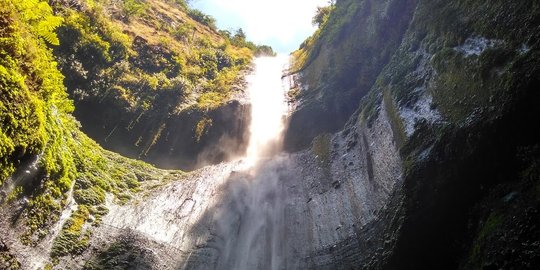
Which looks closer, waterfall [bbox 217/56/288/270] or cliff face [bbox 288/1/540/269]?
cliff face [bbox 288/1/540/269]

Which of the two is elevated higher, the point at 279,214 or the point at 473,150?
the point at 279,214

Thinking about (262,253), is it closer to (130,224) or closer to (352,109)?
(130,224)

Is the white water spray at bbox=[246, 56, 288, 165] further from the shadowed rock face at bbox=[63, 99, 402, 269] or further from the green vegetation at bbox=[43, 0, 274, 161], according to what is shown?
the shadowed rock face at bbox=[63, 99, 402, 269]

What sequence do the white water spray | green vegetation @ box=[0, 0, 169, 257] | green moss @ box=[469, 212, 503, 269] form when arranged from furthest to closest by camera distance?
the white water spray
green vegetation @ box=[0, 0, 169, 257]
green moss @ box=[469, 212, 503, 269]

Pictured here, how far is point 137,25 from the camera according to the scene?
26.6m

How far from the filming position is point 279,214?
43.0 ft

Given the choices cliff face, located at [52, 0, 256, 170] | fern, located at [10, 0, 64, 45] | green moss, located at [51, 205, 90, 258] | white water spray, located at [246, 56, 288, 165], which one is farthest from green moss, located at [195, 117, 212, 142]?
fern, located at [10, 0, 64, 45]

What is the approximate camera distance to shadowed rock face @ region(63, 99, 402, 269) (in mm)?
Answer: 10773

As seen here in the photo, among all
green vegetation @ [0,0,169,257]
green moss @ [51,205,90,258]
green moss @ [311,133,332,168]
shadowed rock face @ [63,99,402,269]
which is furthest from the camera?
green moss @ [311,133,332,168]

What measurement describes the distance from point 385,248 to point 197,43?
23.6 m

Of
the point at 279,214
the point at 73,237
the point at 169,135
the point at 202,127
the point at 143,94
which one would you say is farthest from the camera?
the point at 143,94

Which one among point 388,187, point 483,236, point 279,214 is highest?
point 279,214

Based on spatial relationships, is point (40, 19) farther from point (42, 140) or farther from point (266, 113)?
point (266, 113)

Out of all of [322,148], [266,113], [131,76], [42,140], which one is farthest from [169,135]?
[42,140]
